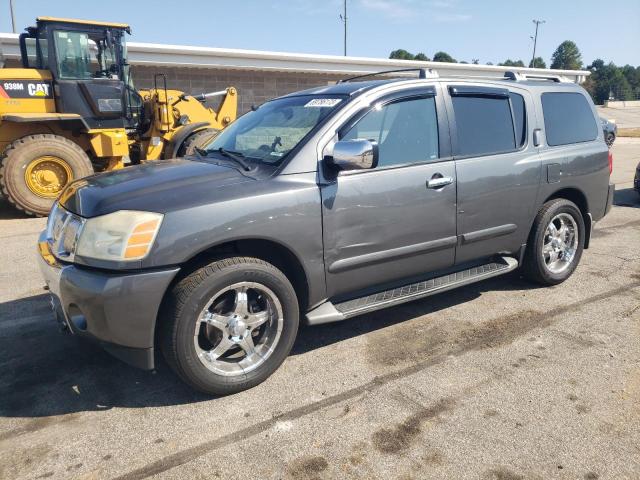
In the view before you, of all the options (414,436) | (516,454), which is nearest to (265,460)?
(414,436)

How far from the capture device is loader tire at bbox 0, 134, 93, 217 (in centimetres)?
802

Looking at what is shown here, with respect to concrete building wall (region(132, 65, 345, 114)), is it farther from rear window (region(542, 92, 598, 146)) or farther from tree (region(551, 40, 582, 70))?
tree (region(551, 40, 582, 70))

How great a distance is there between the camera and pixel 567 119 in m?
4.80

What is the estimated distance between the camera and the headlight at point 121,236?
269 centimetres

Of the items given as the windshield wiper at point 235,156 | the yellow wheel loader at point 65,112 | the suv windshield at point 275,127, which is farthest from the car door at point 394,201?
the yellow wheel loader at point 65,112

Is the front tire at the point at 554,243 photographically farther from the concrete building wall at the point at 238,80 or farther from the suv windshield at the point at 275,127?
the concrete building wall at the point at 238,80

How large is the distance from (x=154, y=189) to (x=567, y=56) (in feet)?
453

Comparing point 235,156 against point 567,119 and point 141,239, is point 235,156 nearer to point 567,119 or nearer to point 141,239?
point 141,239

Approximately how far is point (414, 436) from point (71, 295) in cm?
200

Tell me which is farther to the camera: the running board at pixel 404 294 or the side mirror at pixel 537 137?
the side mirror at pixel 537 137

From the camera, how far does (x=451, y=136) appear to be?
3.87m

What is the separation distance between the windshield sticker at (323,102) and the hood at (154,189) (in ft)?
2.60

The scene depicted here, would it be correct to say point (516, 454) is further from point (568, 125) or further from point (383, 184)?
point (568, 125)

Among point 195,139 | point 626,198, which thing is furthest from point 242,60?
point 626,198
